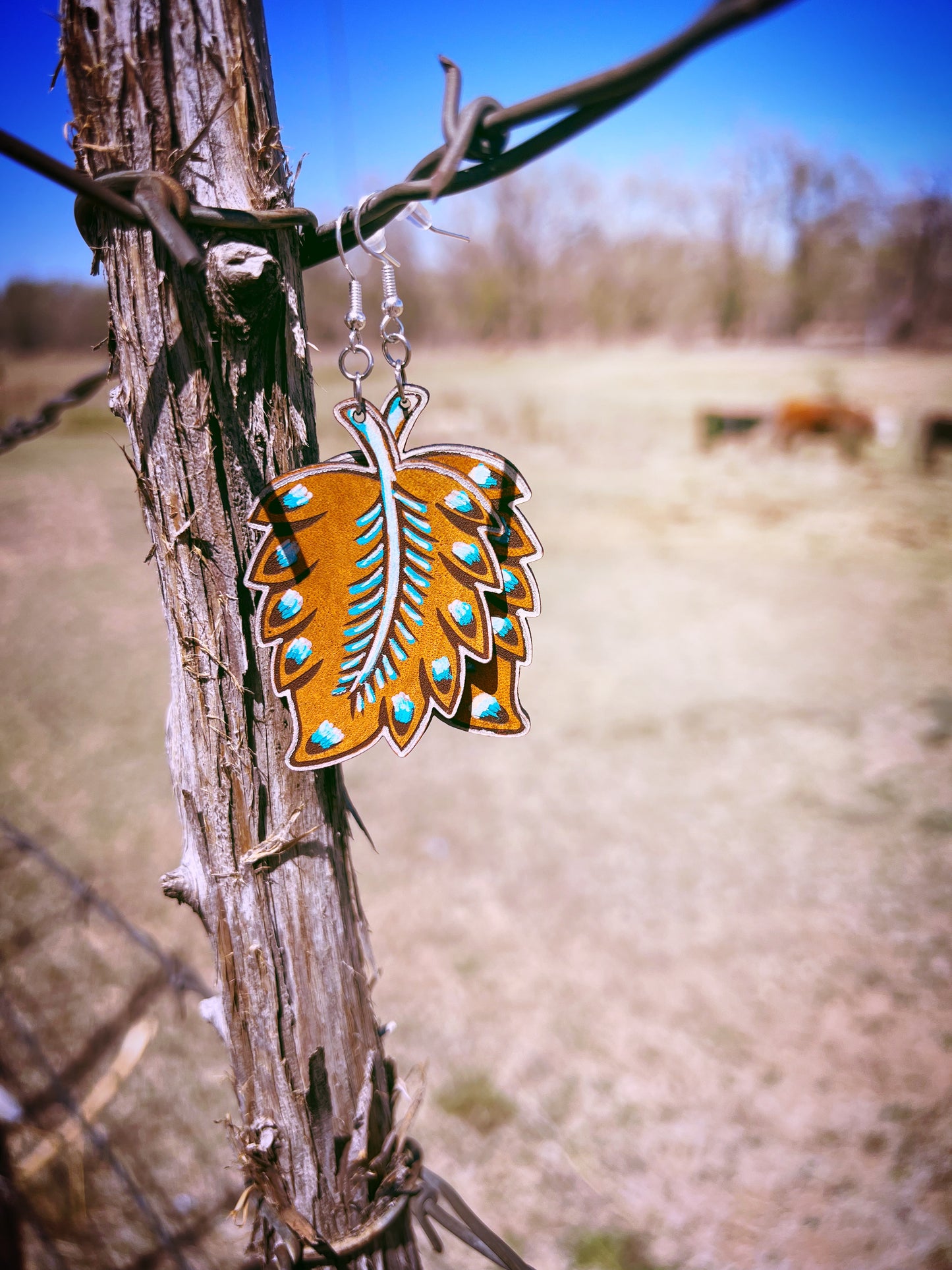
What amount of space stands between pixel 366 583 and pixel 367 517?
2.8 inches

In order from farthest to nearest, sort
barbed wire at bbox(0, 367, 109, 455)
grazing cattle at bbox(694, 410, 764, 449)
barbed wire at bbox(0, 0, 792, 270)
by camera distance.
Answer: grazing cattle at bbox(694, 410, 764, 449)
barbed wire at bbox(0, 367, 109, 455)
barbed wire at bbox(0, 0, 792, 270)

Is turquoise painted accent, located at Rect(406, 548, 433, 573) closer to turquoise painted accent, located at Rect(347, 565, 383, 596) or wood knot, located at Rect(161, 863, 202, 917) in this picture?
turquoise painted accent, located at Rect(347, 565, 383, 596)

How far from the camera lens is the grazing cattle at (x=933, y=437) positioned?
385 inches

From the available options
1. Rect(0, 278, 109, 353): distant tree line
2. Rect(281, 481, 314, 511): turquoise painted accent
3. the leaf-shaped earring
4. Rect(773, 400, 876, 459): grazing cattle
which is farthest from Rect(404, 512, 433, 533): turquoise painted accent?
Rect(0, 278, 109, 353): distant tree line

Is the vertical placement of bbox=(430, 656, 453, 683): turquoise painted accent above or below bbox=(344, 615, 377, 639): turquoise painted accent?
below

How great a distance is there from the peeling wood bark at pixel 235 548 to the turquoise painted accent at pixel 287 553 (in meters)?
0.05

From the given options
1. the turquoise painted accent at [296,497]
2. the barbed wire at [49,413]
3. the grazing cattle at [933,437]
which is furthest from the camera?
the grazing cattle at [933,437]

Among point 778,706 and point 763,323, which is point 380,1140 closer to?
point 778,706

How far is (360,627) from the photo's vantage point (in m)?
0.84

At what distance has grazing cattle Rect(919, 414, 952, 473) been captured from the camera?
9781 mm

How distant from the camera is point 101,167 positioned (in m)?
0.71

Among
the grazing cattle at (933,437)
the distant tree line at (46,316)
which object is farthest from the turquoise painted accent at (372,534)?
the distant tree line at (46,316)

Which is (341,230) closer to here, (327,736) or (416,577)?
(416,577)

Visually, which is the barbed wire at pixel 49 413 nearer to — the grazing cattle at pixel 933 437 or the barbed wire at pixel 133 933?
the barbed wire at pixel 133 933
